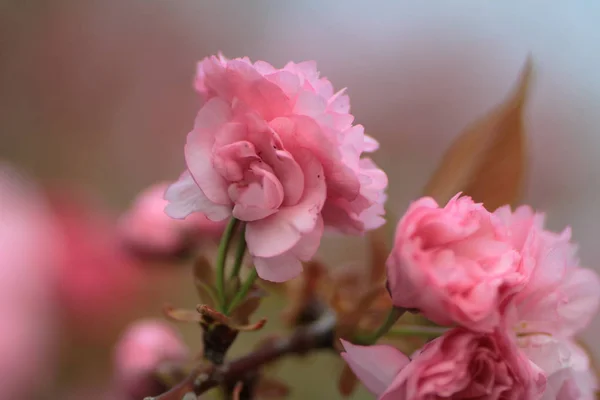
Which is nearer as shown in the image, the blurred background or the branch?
the branch

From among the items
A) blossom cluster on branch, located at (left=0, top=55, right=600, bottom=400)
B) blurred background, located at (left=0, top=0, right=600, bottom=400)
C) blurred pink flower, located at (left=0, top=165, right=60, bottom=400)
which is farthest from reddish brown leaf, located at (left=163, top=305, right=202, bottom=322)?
blurred background, located at (left=0, top=0, right=600, bottom=400)

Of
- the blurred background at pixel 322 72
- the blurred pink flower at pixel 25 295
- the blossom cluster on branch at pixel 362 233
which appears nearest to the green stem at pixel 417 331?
the blossom cluster on branch at pixel 362 233

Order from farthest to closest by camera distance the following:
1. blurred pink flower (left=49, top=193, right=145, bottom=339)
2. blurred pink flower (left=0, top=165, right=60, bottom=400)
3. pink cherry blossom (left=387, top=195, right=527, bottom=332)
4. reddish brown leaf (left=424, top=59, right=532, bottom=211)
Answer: blurred pink flower (left=49, top=193, right=145, bottom=339), blurred pink flower (left=0, top=165, right=60, bottom=400), reddish brown leaf (left=424, top=59, right=532, bottom=211), pink cherry blossom (left=387, top=195, right=527, bottom=332)

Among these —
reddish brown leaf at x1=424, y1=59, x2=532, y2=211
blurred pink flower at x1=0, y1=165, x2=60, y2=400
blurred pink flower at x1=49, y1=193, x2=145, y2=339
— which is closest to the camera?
reddish brown leaf at x1=424, y1=59, x2=532, y2=211

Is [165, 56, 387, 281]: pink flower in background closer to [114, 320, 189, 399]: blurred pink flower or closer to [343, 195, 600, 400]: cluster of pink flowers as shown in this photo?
[343, 195, 600, 400]: cluster of pink flowers

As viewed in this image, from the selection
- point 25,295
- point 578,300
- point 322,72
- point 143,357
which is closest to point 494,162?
point 578,300

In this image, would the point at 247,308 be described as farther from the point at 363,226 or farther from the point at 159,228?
the point at 159,228

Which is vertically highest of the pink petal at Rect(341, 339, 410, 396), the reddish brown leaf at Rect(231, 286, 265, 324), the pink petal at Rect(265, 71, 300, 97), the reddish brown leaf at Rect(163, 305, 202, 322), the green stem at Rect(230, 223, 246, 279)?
the pink petal at Rect(265, 71, 300, 97)

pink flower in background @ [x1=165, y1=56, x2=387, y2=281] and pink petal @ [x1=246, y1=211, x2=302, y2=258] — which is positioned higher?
pink flower in background @ [x1=165, y1=56, x2=387, y2=281]
